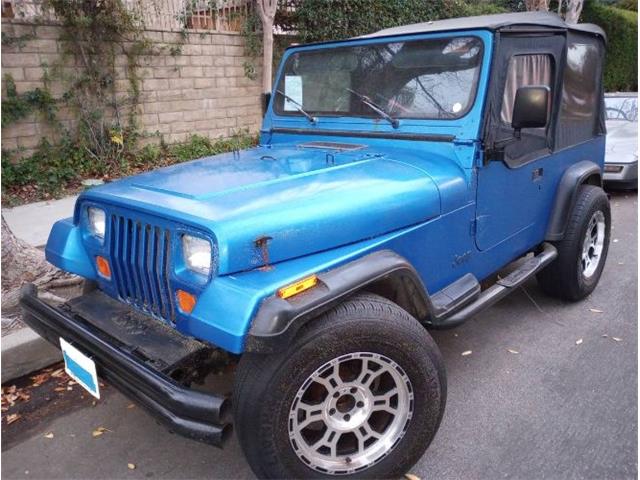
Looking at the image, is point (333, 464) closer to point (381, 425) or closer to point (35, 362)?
point (381, 425)

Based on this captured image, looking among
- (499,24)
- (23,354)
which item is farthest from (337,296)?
(23,354)

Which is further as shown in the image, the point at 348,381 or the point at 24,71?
the point at 24,71

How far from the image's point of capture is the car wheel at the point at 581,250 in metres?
3.81

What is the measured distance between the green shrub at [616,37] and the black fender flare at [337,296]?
17.2 meters

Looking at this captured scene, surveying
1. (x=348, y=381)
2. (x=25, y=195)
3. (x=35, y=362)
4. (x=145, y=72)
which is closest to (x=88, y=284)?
(x=35, y=362)

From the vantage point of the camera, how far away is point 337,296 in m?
2.00

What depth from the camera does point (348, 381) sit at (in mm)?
2230

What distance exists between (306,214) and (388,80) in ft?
4.57

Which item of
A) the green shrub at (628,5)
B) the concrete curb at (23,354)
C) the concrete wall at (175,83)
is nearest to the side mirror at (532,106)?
the concrete curb at (23,354)

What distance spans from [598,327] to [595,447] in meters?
1.47

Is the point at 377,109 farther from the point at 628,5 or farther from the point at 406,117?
the point at 628,5

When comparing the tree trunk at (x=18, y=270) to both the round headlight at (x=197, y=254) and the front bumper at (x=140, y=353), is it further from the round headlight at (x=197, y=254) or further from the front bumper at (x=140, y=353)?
the round headlight at (x=197, y=254)

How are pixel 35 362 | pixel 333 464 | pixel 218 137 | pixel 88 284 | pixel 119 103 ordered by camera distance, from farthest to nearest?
pixel 218 137
pixel 119 103
pixel 35 362
pixel 88 284
pixel 333 464

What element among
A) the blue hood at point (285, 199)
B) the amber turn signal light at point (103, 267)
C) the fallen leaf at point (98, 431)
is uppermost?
the blue hood at point (285, 199)
